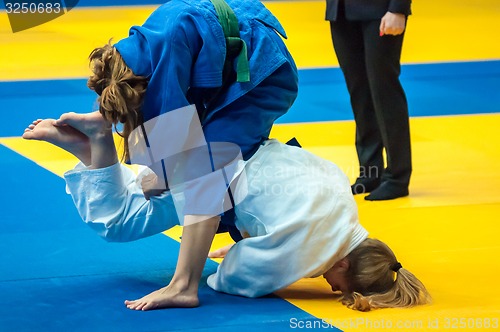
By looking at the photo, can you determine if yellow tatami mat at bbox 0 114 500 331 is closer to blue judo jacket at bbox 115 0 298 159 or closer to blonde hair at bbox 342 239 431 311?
blonde hair at bbox 342 239 431 311

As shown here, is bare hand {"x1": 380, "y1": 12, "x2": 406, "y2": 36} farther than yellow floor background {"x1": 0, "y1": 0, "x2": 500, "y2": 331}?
Yes

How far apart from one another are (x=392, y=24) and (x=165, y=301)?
208cm

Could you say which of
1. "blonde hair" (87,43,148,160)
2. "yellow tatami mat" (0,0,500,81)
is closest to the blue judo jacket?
"blonde hair" (87,43,148,160)

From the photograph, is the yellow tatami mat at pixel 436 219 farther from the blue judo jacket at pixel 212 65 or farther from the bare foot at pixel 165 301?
the blue judo jacket at pixel 212 65

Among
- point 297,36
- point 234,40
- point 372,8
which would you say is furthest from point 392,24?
point 297,36

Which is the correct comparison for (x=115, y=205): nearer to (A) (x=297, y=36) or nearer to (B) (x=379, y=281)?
(B) (x=379, y=281)

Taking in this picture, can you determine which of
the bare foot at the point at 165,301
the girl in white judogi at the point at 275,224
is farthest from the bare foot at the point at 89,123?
the bare foot at the point at 165,301

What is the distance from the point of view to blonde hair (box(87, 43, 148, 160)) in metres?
3.48

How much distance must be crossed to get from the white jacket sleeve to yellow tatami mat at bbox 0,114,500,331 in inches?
23.2

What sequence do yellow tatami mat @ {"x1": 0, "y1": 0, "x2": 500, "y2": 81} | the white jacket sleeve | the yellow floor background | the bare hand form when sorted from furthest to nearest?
yellow tatami mat @ {"x1": 0, "y1": 0, "x2": 500, "y2": 81}, the bare hand, the white jacket sleeve, the yellow floor background

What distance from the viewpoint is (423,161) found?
19.6ft

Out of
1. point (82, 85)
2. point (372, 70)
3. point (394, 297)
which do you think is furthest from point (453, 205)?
point (82, 85)

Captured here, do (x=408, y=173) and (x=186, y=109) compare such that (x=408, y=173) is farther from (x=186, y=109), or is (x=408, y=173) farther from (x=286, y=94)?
(x=186, y=109)

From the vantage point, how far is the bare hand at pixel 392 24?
4859 mm
